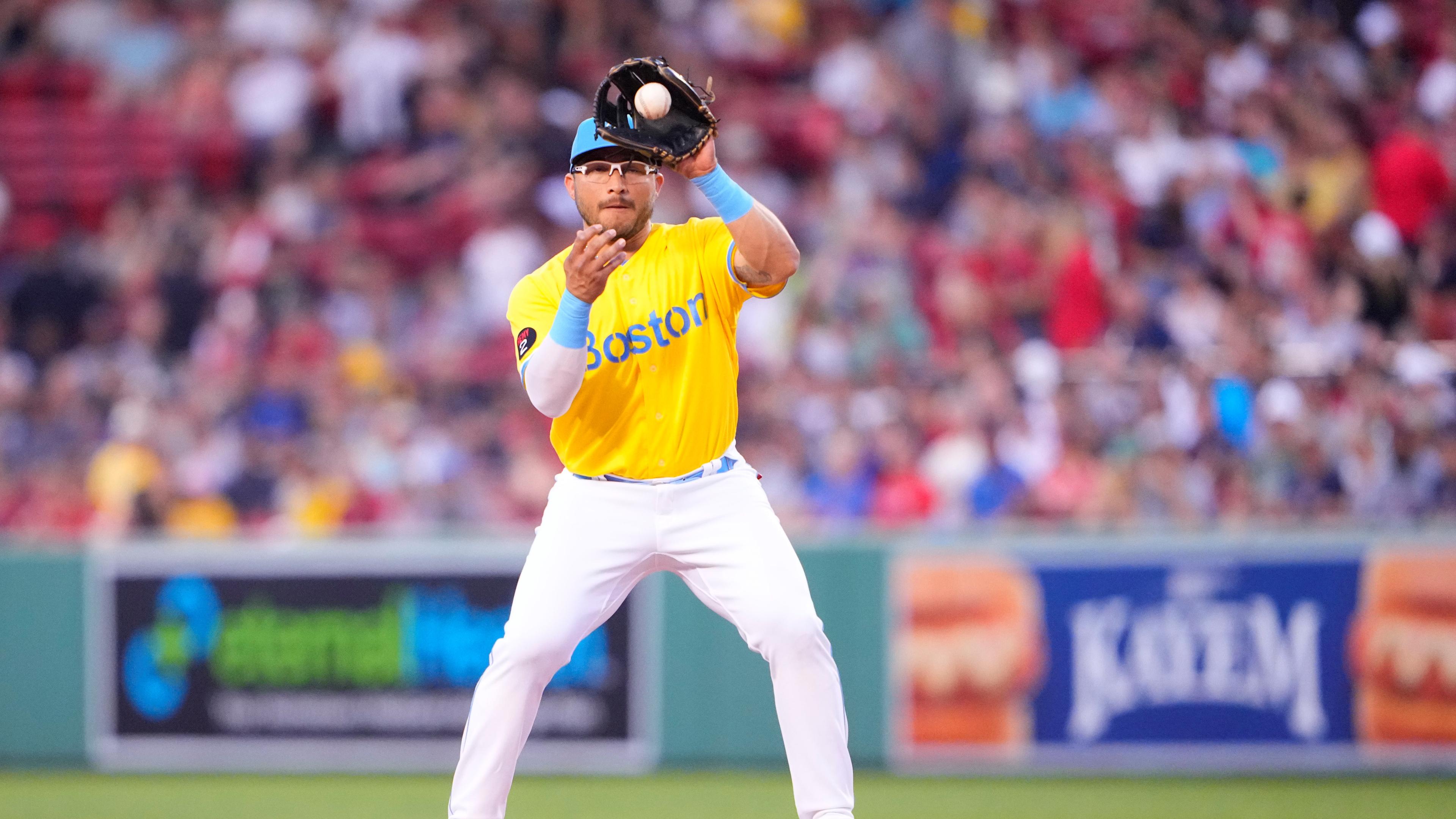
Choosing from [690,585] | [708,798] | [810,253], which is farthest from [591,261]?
[810,253]

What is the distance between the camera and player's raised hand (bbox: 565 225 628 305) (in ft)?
13.5

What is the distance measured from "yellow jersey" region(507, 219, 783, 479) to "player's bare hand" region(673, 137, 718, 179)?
1.14 feet

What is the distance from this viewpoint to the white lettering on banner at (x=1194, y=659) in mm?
7527

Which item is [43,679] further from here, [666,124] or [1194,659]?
[1194,659]

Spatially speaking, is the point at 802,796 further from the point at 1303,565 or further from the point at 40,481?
the point at 40,481

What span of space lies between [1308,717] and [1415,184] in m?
4.54

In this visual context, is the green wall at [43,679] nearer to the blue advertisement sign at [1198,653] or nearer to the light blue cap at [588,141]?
the blue advertisement sign at [1198,653]

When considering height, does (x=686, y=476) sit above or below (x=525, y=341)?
below

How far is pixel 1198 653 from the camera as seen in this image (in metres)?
7.58

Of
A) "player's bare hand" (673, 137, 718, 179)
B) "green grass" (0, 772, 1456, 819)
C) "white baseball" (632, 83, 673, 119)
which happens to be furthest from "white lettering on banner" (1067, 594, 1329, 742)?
"white baseball" (632, 83, 673, 119)

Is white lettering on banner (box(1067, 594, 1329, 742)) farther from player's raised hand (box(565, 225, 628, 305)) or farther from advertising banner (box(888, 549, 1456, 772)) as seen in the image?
player's raised hand (box(565, 225, 628, 305))

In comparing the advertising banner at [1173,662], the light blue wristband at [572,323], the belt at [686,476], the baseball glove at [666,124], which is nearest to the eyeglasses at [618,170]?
the baseball glove at [666,124]

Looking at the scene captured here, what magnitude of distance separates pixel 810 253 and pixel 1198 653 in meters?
4.65

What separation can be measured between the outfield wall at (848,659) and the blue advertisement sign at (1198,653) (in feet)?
0.03
